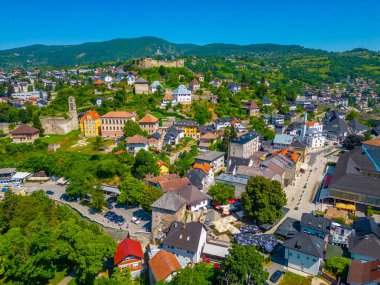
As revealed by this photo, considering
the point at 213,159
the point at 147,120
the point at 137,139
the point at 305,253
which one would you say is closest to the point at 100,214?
the point at 137,139

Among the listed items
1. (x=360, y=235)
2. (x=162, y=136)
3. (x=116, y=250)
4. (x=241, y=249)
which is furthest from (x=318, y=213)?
(x=162, y=136)

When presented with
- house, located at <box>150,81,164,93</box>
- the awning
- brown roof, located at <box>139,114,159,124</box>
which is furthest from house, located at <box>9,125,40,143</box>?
the awning

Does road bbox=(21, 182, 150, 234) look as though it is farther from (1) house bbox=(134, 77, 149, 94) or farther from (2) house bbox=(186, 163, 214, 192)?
(1) house bbox=(134, 77, 149, 94)

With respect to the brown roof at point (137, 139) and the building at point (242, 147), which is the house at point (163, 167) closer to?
the brown roof at point (137, 139)

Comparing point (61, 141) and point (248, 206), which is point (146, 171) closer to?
point (248, 206)

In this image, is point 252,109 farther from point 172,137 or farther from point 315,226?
point 315,226
